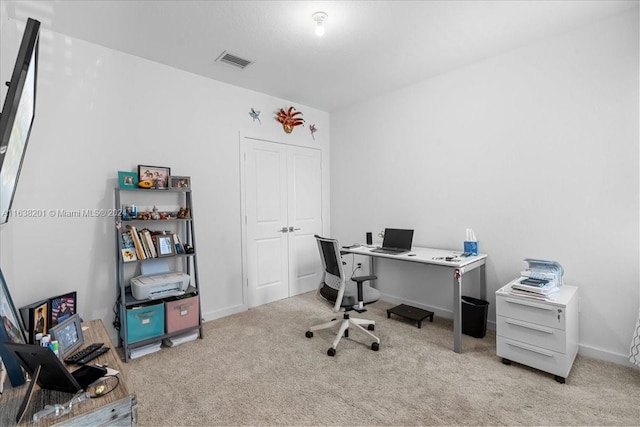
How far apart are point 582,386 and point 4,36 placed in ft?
15.2

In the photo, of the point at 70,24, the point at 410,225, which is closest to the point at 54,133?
the point at 70,24

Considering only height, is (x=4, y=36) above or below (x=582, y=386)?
above

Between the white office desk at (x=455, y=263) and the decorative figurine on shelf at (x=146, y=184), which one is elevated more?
the decorative figurine on shelf at (x=146, y=184)

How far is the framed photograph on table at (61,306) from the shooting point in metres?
1.97

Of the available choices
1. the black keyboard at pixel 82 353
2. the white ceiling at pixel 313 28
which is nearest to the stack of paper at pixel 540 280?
the white ceiling at pixel 313 28

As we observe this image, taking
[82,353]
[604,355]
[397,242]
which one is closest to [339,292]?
[397,242]

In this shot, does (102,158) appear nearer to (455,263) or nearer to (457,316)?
(455,263)

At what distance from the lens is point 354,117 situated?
4211mm

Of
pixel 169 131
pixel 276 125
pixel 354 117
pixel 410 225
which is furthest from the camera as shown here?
pixel 354 117

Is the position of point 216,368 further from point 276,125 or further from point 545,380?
point 276,125

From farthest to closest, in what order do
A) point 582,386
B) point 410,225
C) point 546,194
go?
point 410,225 → point 546,194 → point 582,386

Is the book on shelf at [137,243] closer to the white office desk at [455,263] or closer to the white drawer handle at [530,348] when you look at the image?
the white office desk at [455,263]

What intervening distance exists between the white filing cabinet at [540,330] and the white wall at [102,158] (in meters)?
2.70

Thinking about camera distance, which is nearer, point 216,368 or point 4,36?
point 4,36
